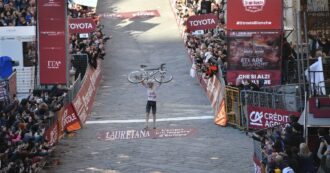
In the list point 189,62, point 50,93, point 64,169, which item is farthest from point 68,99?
point 189,62

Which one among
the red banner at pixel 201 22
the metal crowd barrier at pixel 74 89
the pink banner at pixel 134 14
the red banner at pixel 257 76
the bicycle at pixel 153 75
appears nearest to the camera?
the red banner at pixel 257 76

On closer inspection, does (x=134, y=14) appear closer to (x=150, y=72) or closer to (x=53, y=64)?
(x=150, y=72)

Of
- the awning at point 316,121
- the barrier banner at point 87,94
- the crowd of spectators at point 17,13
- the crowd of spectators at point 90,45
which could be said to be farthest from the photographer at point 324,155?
the crowd of spectators at point 17,13

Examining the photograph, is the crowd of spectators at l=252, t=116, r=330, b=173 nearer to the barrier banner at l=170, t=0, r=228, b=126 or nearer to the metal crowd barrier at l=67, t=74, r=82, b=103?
the barrier banner at l=170, t=0, r=228, b=126

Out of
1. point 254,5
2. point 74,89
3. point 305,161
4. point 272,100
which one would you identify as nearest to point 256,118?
point 272,100

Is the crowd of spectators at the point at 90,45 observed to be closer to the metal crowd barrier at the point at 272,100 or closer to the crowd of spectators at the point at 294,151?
the metal crowd barrier at the point at 272,100

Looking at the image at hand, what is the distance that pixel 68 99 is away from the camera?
26.8m

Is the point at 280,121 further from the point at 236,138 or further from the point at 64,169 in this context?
the point at 64,169

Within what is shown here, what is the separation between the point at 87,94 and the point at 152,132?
4.56 metres

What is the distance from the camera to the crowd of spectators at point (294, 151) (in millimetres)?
17094

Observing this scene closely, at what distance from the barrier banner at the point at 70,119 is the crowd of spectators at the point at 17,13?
31.1 feet

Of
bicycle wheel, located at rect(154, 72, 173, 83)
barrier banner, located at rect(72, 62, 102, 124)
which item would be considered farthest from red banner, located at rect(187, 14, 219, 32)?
barrier banner, located at rect(72, 62, 102, 124)

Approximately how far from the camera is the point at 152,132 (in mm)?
26422

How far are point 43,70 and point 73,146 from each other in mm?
3022
